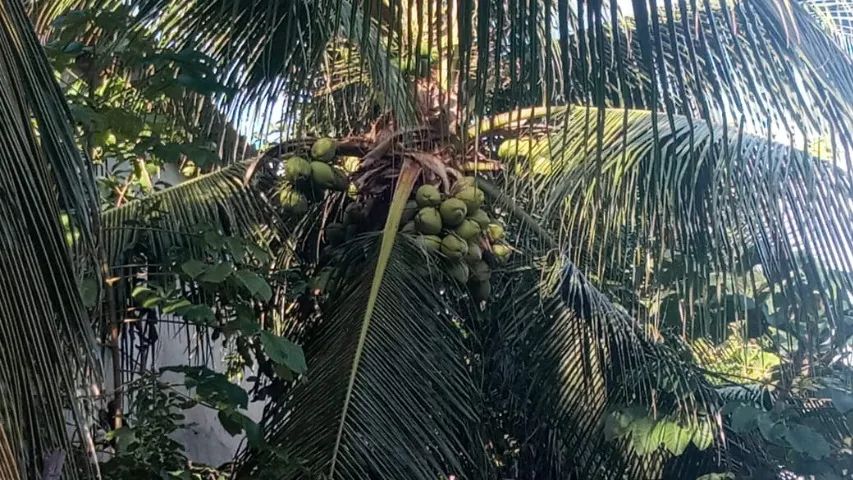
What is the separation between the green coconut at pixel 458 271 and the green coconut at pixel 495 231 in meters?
0.18

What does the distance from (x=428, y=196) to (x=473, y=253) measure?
0.23 meters

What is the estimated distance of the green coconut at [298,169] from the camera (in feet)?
9.55

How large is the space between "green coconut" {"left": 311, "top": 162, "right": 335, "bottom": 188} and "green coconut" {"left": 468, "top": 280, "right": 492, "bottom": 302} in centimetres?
58

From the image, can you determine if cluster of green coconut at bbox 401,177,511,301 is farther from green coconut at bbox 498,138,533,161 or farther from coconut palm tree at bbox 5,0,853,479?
Answer: green coconut at bbox 498,138,533,161

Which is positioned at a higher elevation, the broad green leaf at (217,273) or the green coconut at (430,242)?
the broad green leaf at (217,273)

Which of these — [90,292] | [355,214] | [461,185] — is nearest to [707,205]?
[461,185]

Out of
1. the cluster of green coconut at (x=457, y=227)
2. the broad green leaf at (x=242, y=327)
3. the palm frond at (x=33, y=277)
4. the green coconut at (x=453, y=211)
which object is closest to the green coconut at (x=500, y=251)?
the cluster of green coconut at (x=457, y=227)

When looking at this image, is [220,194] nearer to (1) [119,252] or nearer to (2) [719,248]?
(1) [119,252]

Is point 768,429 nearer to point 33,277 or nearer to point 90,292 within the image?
point 90,292

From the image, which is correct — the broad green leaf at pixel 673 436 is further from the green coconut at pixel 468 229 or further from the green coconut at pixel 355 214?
the green coconut at pixel 355 214

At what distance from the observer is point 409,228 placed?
2.96 metres

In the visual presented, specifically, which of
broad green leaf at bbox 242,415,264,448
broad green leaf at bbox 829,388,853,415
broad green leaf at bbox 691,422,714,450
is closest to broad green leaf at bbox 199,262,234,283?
broad green leaf at bbox 242,415,264,448

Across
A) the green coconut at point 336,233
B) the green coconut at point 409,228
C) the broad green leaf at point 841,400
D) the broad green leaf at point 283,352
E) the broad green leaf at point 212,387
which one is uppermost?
the green coconut at point 409,228

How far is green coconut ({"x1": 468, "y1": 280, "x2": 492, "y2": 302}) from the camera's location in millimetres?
3039
